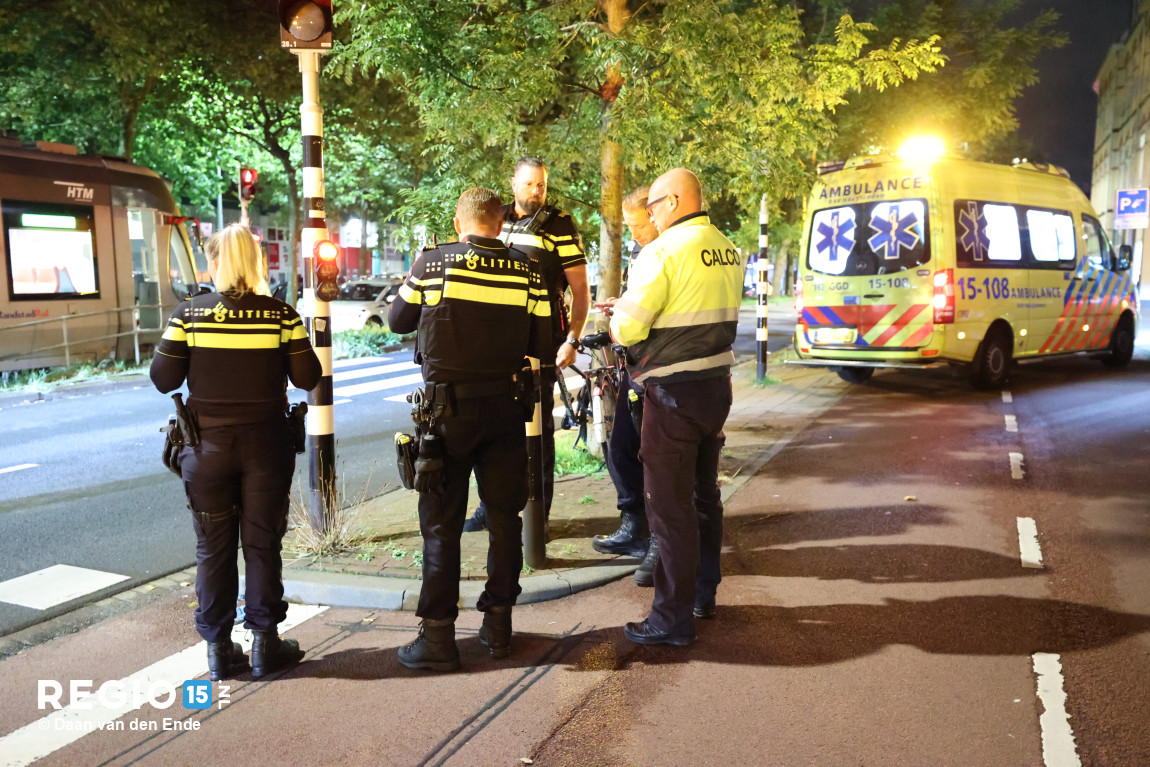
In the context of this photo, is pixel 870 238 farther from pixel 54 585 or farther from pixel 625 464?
pixel 54 585

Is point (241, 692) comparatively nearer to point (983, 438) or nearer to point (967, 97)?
point (983, 438)

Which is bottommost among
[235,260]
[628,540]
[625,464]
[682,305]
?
[628,540]

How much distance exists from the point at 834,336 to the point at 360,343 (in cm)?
945

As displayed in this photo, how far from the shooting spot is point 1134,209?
2106 cm

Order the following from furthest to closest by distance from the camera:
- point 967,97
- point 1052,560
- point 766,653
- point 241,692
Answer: point 967,97 < point 1052,560 < point 766,653 < point 241,692

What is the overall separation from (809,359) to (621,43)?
23.6 ft

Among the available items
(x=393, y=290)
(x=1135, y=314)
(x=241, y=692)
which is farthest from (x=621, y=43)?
(x=393, y=290)

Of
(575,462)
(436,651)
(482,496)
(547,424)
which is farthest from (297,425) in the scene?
(575,462)

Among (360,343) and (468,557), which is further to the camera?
(360,343)

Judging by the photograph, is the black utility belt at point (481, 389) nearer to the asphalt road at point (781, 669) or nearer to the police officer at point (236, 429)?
the police officer at point (236, 429)

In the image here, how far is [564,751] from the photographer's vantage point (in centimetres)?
325

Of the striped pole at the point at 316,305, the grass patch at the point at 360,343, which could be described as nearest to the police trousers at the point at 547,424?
the striped pole at the point at 316,305

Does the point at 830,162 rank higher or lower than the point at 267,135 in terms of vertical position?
lower

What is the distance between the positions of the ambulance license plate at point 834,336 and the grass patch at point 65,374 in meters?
10.2
